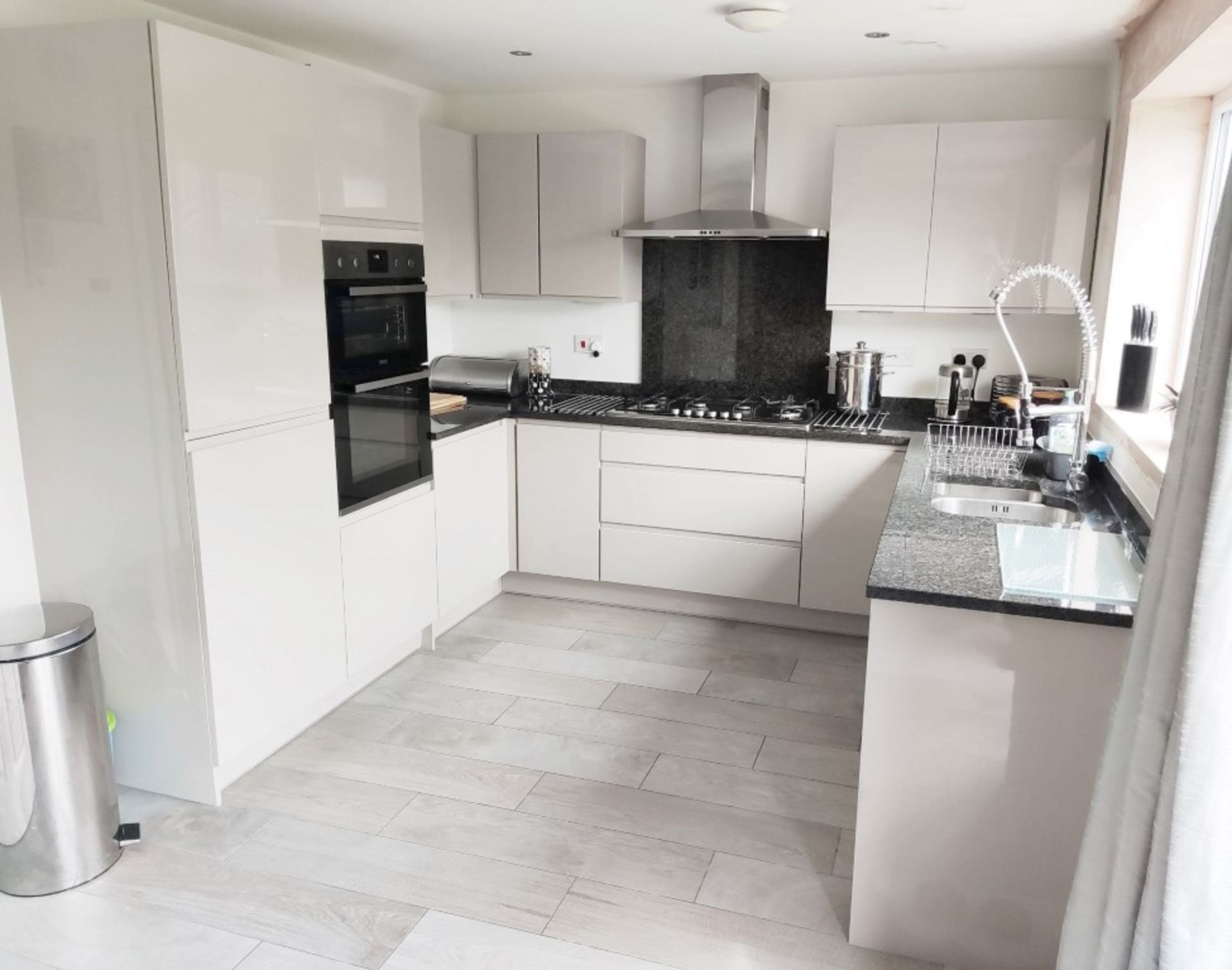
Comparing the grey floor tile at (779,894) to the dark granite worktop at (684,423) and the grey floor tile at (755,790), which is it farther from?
the dark granite worktop at (684,423)

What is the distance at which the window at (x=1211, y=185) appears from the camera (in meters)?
2.93

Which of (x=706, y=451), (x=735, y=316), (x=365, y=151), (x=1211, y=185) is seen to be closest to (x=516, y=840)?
(x=706, y=451)

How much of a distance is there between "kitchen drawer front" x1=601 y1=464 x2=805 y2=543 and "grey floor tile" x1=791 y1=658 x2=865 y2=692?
1.70 ft

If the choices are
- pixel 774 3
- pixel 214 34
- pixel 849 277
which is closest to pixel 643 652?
pixel 849 277

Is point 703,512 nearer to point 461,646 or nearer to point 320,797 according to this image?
point 461,646

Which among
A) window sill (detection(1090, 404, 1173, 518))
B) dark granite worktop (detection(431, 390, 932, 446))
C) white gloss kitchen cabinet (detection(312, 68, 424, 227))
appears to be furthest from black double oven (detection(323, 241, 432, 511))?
window sill (detection(1090, 404, 1173, 518))

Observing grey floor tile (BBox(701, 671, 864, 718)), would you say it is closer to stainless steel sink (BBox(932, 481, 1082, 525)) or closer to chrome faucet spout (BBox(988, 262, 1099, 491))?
stainless steel sink (BBox(932, 481, 1082, 525))

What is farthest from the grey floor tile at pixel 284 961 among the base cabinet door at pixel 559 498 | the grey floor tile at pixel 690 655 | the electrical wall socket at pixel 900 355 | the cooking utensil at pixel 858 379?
the electrical wall socket at pixel 900 355

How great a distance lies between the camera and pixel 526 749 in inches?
122

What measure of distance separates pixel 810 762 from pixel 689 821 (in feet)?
1.71

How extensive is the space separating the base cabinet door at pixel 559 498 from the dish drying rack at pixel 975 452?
1.41m

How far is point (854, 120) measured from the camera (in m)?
4.07

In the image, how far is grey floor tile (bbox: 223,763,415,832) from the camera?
107 inches

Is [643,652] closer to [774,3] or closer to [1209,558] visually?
[774,3]
